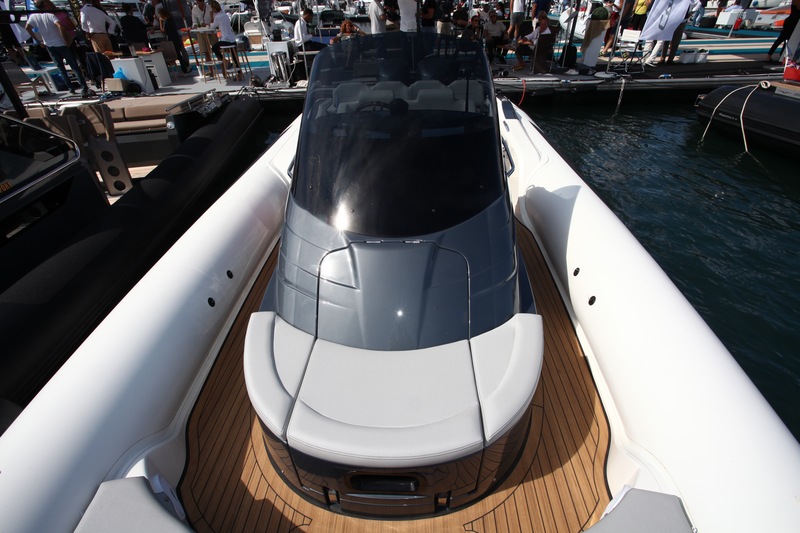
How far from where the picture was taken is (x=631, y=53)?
1167cm

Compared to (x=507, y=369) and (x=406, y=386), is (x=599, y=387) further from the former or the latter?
(x=406, y=386)

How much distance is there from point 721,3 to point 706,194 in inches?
811

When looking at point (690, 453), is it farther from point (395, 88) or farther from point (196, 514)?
point (395, 88)

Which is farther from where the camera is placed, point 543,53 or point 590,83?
point 543,53

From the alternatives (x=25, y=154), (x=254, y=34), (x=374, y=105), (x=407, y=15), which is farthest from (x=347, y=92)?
(x=254, y=34)

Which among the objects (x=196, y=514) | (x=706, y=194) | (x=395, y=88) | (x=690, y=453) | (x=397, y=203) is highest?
(x=395, y=88)

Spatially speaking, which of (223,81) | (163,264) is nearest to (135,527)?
(163,264)

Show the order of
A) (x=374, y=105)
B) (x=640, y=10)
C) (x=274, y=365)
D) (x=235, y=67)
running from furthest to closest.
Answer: (x=640, y=10) → (x=235, y=67) → (x=374, y=105) → (x=274, y=365)

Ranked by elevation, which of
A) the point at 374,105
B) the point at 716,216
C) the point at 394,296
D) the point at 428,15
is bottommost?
the point at 716,216

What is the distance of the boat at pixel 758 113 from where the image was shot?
6.17m

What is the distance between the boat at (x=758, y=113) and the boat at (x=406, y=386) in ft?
21.0

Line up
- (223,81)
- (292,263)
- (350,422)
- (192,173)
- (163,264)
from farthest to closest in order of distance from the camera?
(223,81) → (192,173) → (163,264) → (292,263) → (350,422)

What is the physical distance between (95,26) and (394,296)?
35.3 ft

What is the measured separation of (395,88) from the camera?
2.24 metres
